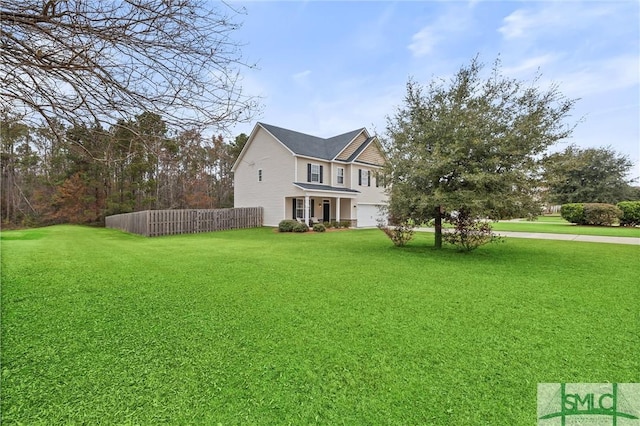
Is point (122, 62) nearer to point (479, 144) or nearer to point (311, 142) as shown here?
point (479, 144)

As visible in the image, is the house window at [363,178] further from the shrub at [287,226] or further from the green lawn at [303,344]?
the green lawn at [303,344]

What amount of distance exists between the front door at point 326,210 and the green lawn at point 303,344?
16989 millimetres

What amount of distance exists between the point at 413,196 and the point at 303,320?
6632mm

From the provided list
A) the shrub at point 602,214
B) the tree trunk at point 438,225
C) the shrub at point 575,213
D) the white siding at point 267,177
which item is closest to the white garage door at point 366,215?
the white siding at point 267,177

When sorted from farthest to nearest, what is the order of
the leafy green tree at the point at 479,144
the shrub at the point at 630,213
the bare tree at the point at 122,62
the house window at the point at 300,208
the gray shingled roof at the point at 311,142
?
the house window at the point at 300,208 → the gray shingled roof at the point at 311,142 → the shrub at the point at 630,213 → the leafy green tree at the point at 479,144 → the bare tree at the point at 122,62

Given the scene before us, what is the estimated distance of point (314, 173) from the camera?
22516 millimetres

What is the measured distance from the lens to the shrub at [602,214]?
21109 mm

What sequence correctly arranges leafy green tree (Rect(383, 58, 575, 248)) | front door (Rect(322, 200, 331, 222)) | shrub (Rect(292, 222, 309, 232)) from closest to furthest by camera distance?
leafy green tree (Rect(383, 58, 575, 248))
shrub (Rect(292, 222, 309, 232))
front door (Rect(322, 200, 331, 222))

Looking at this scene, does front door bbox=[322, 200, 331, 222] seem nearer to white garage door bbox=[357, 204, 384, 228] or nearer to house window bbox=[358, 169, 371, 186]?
white garage door bbox=[357, 204, 384, 228]

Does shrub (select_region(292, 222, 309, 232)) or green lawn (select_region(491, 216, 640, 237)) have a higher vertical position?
shrub (select_region(292, 222, 309, 232))

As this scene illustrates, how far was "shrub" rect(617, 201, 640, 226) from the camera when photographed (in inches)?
806

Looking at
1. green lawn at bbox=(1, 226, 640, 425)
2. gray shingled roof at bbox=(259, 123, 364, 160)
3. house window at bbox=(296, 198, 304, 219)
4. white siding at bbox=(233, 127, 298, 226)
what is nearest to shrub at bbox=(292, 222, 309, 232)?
white siding at bbox=(233, 127, 298, 226)

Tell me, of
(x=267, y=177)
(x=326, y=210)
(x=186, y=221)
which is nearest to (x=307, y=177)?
(x=267, y=177)

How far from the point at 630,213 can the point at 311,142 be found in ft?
77.7
